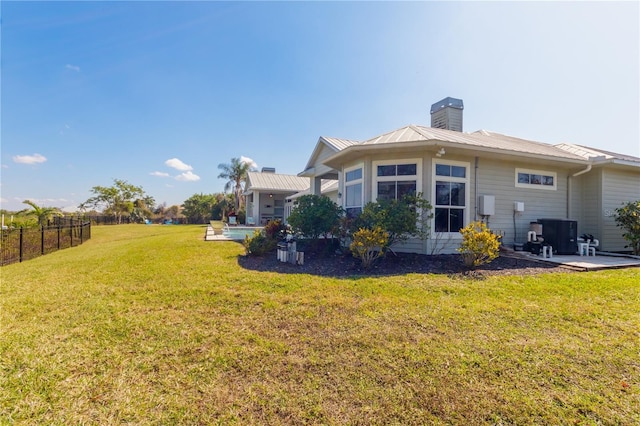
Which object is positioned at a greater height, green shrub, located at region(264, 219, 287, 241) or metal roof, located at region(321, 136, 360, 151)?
metal roof, located at region(321, 136, 360, 151)

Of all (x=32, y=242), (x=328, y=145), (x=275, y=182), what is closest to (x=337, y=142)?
(x=328, y=145)

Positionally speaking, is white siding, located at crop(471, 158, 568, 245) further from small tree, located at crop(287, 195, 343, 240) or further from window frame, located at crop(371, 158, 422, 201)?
small tree, located at crop(287, 195, 343, 240)

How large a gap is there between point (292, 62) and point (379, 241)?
9.30m

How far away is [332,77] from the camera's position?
12.3 metres

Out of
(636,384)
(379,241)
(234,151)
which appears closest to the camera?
(636,384)

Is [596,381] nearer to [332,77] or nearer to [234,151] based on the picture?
[332,77]

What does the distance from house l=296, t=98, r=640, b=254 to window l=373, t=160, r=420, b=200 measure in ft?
0.09

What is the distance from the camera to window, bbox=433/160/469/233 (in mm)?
8047

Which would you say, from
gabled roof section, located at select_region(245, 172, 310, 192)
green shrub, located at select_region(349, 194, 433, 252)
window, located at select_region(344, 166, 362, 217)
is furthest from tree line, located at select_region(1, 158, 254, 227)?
green shrub, located at select_region(349, 194, 433, 252)

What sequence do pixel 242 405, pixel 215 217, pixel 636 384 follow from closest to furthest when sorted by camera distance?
pixel 242 405 → pixel 636 384 → pixel 215 217

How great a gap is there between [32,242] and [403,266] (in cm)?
1279

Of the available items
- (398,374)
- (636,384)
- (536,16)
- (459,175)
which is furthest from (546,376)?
(536,16)

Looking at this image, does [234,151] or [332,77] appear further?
[234,151]

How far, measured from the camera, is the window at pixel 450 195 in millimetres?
8047
